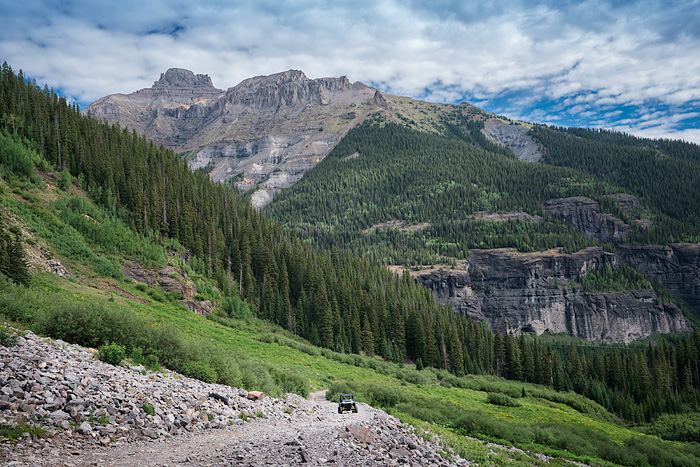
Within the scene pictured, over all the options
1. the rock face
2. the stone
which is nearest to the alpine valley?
the stone

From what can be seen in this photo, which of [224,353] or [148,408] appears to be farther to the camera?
[224,353]

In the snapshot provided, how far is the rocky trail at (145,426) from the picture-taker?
970 centimetres

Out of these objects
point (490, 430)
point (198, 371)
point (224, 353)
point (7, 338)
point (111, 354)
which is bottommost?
point (490, 430)

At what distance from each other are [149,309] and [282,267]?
45.1 meters

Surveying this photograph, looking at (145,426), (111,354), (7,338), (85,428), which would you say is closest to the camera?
(85,428)

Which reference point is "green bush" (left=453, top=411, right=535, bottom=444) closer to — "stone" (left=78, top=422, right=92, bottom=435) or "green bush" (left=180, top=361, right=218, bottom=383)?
"green bush" (left=180, top=361, right=218, bottom=383)

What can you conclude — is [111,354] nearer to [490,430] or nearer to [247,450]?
[247,450]

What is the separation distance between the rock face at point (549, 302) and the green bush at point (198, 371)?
6356 inches

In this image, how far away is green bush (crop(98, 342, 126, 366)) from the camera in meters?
15.2

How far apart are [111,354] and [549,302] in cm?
20357

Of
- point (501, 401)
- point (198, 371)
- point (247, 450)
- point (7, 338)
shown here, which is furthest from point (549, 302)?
point (7, 338)

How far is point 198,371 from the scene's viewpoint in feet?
61.3

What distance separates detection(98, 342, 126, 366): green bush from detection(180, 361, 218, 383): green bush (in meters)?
3.55

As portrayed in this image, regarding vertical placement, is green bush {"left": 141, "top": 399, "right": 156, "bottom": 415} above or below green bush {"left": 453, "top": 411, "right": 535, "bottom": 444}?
above
